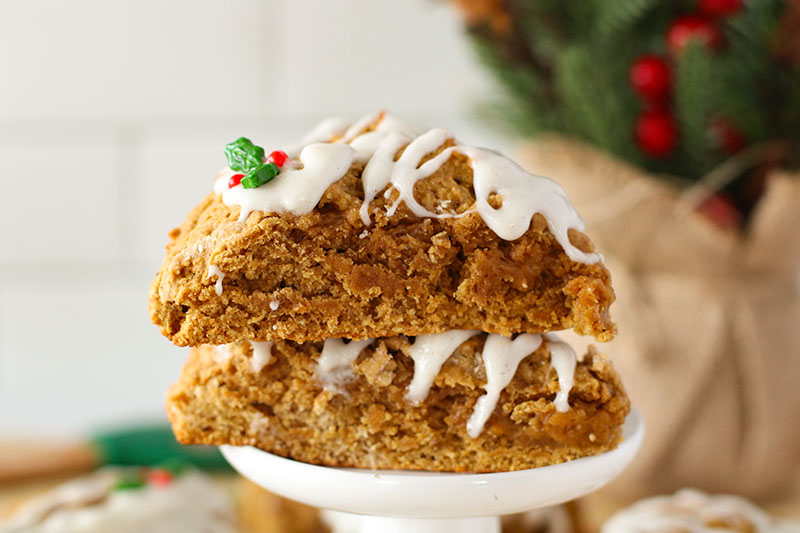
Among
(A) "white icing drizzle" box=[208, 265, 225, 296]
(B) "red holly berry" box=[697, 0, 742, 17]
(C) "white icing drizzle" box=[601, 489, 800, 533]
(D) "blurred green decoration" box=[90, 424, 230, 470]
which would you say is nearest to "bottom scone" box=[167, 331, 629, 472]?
(A) "white icing drizzle" box=[208, 265, 225, 296]

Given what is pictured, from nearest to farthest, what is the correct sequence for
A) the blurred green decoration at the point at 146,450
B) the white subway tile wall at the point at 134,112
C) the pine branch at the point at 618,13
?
the pine branch at the point at 618,13, the blurred green decoration at the point at 146,450, the white subway tile wall at the point at 134,112

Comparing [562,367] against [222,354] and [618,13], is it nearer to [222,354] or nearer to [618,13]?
[222,354]

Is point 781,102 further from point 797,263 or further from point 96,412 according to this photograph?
point 96,412

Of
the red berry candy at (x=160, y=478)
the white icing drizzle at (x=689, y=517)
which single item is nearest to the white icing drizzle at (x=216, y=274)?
the white icing drizzle at (x=689, y=517)

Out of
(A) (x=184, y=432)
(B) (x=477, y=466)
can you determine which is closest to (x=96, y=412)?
(A) (x=184, y=432)

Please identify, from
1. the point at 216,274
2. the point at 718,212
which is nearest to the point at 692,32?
the point at 718,212

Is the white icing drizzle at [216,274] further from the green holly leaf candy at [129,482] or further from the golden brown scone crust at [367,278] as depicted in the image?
the green holly leaf candy at [129,482]
